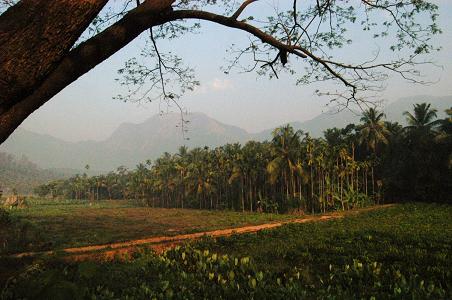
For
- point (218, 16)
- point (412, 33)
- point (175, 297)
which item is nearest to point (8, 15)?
point (218, 16)

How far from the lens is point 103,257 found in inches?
765

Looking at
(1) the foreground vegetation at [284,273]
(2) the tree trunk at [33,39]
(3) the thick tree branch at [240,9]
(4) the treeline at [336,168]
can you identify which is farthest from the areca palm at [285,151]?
(2) the tree trunk at [33,39]

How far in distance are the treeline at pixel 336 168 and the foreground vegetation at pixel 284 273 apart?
3360 centimetres

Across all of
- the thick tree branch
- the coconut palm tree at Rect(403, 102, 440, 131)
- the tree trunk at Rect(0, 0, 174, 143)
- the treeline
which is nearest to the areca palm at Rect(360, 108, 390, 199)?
the treeline

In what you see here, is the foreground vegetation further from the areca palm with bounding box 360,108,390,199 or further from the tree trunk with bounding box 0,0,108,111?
the areca palm with bounding box 360,108,390,199

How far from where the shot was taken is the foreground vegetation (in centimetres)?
811

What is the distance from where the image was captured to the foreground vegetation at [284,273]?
8.11 metres

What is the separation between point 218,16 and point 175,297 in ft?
20.7

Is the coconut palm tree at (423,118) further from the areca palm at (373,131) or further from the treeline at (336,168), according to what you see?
the areca palm at (373,131)

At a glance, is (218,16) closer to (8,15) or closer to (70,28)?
(70,28)

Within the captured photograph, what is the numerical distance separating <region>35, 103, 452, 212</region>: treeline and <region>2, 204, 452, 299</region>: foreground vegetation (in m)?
33.6

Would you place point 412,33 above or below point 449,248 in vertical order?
above

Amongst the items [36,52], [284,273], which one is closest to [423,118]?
[284,273]

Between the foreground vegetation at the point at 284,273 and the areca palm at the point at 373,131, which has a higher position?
the areca palm at the point at 373,131
